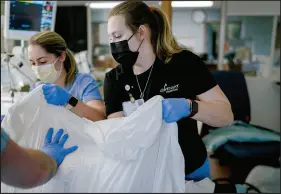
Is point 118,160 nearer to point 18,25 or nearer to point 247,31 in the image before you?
point 18,25

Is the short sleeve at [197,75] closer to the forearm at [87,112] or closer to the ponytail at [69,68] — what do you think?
the forearm at [87,112]

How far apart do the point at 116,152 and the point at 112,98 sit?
0.45 m

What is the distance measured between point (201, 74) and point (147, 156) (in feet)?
1.48

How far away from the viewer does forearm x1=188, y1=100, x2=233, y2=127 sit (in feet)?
3.45

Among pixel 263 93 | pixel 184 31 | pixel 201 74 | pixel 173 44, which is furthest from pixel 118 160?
pixel 184 31

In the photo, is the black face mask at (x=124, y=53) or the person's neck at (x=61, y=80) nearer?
the black face mask at (x=124, y=53)

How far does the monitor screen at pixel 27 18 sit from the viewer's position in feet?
7.50

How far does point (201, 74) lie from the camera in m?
1.15

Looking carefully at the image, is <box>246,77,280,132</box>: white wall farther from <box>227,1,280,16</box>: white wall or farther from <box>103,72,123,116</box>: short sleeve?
<box>103,72,123,116</box>: short sleeve

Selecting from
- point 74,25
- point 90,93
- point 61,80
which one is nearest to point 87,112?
point 90,93

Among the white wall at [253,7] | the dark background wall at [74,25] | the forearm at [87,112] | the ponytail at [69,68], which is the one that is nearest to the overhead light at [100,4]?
the dark background wall at [74,25]

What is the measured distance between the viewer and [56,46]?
1.62m

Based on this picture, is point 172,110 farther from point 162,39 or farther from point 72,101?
point 72,101

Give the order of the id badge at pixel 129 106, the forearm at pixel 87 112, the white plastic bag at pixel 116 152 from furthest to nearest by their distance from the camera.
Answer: the forearm at pixel 87 112 → the id badge at pixel 129 106 → the white plastic bag at pixel 116 152
